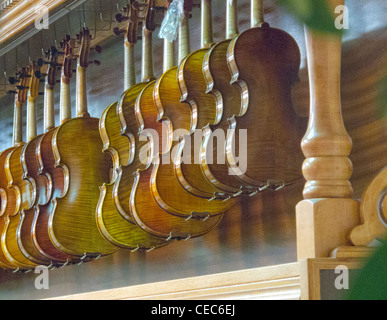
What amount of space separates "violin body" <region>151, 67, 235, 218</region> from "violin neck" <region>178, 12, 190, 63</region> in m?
0.09

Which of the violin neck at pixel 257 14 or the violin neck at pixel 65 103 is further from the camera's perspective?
the violin neck at pixel 65 103

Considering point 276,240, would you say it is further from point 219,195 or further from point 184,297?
point 184,297

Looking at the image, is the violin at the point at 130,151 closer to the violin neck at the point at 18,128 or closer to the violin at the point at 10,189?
the violin at the point at 10,189

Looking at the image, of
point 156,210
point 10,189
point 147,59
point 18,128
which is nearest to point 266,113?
point 156,210

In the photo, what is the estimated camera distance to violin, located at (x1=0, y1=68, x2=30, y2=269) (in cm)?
273

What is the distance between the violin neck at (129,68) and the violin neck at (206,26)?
455 mm

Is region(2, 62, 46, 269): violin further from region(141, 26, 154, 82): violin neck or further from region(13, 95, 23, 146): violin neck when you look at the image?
region(141, 26, 154, 82): violin neck

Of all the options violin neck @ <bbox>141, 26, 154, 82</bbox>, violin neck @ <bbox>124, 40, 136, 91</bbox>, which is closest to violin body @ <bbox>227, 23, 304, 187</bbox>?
violin neck @ <bbox>141, 26, 154, 82</bbox>

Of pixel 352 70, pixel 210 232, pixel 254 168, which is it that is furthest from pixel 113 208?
pixel 352 70

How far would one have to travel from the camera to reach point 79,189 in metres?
2.43

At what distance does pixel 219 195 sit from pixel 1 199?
1.35 meters

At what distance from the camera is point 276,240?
6.56 ft

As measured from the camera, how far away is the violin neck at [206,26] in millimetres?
2039

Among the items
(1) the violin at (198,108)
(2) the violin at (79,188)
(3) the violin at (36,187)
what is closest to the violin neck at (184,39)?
(1) the violin at (198,108)
